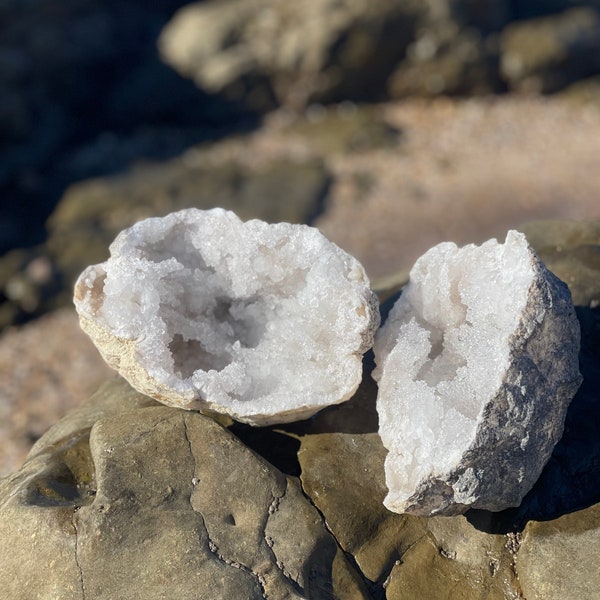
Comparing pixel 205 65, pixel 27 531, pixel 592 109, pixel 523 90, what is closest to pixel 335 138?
pixel 205 65

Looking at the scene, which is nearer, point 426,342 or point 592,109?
point 426,342

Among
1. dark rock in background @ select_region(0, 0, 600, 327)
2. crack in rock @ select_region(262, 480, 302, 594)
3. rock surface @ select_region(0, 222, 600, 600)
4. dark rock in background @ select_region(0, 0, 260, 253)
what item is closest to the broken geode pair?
rock surface @ select_region(0, 222, 600, 600)

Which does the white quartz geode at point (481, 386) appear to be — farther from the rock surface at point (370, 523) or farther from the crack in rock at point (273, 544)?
the crack in rock at point (273, 544)

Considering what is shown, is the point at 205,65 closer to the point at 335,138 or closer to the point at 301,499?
the point at 335,138

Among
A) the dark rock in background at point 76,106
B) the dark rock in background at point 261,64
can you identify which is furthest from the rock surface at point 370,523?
the dark rock in background at point 261,64

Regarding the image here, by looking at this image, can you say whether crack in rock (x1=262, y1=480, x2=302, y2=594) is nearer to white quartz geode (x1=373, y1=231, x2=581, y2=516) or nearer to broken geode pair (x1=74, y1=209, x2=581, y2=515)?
broken geode pair (x1=74, y1=209, x2=581, y2=515)

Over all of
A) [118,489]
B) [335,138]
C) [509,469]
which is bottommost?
[335,138]
